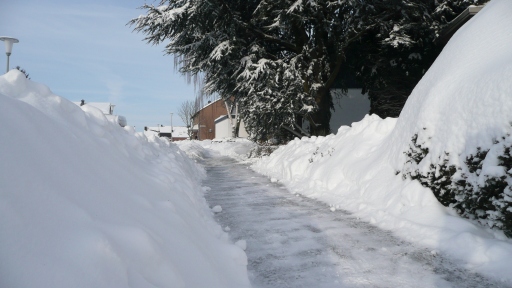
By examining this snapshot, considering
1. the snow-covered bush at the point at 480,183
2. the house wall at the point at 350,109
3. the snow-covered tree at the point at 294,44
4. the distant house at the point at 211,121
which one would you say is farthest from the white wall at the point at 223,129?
the snow-covered bush at the point at 480,183

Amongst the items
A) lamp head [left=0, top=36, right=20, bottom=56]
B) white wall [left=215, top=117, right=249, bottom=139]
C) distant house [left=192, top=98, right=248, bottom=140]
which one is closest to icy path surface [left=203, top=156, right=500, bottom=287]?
lamp head [left=0, top=36, right=20, bottom=56]

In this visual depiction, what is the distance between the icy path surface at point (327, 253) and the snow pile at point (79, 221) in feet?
1.45

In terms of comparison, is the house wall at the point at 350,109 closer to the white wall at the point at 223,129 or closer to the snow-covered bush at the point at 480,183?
the snow-covered bush at the point at 480,183

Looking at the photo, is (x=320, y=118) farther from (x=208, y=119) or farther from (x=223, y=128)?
(x=208, y=119)

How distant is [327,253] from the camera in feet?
11.5

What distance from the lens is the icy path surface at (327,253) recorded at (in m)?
2.90

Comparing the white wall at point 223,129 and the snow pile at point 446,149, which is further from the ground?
the white wall at point 223,129

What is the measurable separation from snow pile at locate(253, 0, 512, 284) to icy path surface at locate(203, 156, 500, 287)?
286mm

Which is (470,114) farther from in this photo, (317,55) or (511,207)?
(317,55)

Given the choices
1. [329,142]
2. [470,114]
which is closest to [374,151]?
[329,142]

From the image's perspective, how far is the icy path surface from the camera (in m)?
2.90

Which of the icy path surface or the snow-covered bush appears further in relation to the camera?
the snow-covered bush

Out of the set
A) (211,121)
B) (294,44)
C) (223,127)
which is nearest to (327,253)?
(294,44)

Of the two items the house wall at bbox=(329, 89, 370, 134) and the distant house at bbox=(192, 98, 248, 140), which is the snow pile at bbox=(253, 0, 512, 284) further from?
the distant house at bbox=(192, 98, 248, 140)
